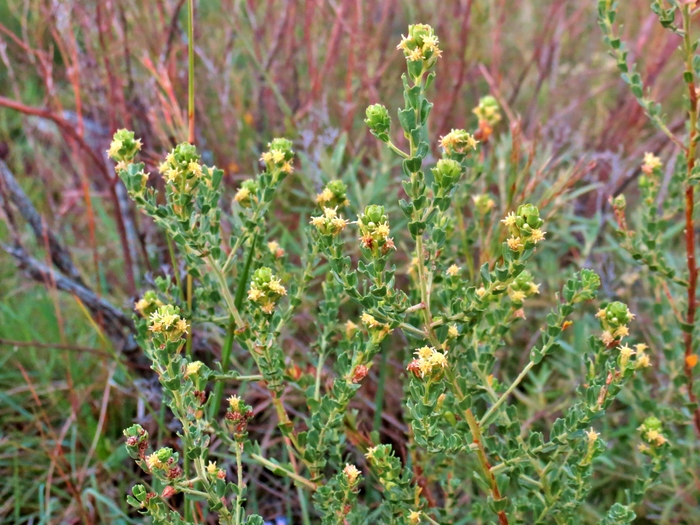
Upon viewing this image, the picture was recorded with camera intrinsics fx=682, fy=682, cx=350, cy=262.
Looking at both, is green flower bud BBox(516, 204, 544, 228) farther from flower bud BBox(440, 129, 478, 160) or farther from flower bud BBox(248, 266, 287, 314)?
flower bud BBox(248, 266, 287, 314)

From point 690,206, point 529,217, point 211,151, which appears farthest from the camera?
point 211,151

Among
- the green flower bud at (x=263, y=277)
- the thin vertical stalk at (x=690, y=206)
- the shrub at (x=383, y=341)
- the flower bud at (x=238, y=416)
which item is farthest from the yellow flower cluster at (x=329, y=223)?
the thin vertical stalk at (x=690, y=206)

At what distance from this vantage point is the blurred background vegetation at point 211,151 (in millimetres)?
2014

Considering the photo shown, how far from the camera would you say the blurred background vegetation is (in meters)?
2.01

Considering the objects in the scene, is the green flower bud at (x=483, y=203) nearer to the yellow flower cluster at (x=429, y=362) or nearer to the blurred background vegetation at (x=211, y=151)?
the blurred background vegetation at (x=211, y=151)

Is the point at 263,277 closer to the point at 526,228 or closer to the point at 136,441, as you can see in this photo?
the point at 136,441

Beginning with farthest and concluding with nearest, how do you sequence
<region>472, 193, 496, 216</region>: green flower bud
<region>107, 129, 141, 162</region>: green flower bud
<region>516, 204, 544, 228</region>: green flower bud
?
<region>472, 193, 496, 216</region>: green flower bud
<region>107, 129, 141, 162</region>: green flower bud
<region>516, 204, 544, 228</region>: green flower bud

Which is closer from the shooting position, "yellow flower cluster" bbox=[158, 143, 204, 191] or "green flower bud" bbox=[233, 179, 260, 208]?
"yellow flower cluster" bbox=[158, 143, 204, 191]

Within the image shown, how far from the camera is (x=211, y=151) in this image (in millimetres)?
2576

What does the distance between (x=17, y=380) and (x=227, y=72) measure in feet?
4.53

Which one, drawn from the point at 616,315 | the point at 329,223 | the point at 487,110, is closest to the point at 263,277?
the point at 329,223

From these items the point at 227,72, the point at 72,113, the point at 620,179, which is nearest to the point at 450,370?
the point at 620,179

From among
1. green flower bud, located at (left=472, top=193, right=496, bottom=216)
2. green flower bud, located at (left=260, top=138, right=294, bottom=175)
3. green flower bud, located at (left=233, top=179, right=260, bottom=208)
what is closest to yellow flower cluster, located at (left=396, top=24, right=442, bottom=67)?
green flower bud, located at (left=260, top=138, right=294, bottom=175)

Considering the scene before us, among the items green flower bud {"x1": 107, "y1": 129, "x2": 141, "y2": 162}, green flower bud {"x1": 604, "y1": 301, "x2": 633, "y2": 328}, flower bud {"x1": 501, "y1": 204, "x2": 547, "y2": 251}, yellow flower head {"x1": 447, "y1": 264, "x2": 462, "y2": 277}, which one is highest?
green flower bud {"x1": 107, "y1": 129, "x2": 141, "y2": 162}
